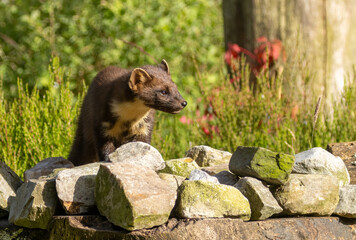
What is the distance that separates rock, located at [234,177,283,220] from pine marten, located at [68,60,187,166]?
62.0 inches

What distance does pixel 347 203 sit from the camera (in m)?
3.50

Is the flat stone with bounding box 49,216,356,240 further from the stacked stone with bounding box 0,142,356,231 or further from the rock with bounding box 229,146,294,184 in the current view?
the rock with bounding box 229,146,294,184

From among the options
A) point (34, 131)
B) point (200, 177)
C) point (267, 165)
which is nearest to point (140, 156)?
point (200, 177)

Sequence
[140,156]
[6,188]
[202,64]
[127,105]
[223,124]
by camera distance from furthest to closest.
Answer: [202,64] → [223,124] → [127,105] → [6,188] → [140,156]

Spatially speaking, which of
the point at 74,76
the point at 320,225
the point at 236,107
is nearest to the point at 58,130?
the point at 236,107

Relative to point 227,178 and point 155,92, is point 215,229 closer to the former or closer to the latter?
point 227,178

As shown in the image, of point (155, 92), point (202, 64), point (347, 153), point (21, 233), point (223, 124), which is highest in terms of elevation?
point (155, 92)

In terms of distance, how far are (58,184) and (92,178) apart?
0.70 feet

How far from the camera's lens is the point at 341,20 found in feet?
24.3

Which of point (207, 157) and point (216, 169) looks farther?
point (207, 157)

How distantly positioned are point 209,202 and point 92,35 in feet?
26.9

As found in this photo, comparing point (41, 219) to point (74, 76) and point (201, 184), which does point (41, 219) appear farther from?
point (74, 76)

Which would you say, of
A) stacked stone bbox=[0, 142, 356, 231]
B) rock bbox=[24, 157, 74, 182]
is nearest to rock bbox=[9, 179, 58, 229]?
stacked stone bbox=[0, 142, 356, 231]

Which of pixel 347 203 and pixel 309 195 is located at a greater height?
pixel 309 195
